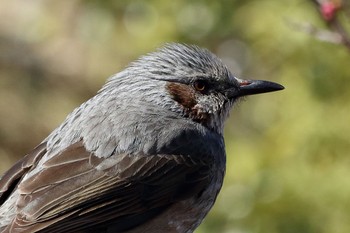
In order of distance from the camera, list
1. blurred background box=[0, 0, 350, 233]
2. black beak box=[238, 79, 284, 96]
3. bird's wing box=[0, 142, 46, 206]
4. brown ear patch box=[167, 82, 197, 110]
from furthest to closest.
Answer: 1. blurred background box=[0, 0, 350, 233]
2. black beak box=[238, 79, 284, 96]
3. brown ear patch box=[167, 82, 197, 110]
4. bird's wing box=[0, 142, 46, 206]

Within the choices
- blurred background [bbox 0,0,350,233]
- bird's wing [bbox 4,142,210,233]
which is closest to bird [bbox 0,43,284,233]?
bird's wing [bbox 4,142,210,233]

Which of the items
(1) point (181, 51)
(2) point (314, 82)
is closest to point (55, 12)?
(2) point (314, 82)

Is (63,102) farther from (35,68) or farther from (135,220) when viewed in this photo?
(135,220)

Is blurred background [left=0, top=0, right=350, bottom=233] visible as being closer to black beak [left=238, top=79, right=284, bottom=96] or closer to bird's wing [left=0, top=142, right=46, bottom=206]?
black beak [left=238, top=79, right=284, bottom=96]

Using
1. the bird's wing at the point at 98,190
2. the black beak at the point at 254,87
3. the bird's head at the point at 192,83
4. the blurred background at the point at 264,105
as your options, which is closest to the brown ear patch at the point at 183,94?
the bird's head at the point at 192,83

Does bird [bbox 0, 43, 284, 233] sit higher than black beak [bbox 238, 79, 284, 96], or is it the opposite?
black beak [bbox 238, 79, 284, 96]

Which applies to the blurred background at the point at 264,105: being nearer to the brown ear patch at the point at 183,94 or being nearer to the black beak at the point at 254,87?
the black beak at the point at 254,87

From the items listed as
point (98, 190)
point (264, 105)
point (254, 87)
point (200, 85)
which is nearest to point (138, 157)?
point (98, 190)
